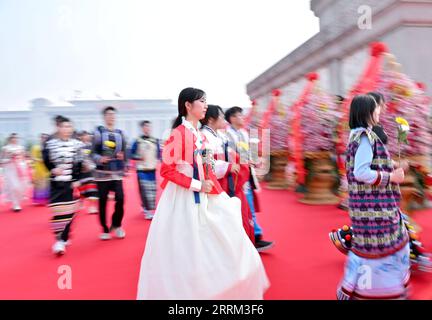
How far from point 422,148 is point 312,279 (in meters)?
1.53

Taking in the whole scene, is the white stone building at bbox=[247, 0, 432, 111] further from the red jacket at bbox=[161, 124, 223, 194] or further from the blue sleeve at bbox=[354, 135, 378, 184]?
the red jacket at bbox=[161, 124, 223, 194]

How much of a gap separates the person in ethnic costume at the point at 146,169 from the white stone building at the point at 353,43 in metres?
3.72

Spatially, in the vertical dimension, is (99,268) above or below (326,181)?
A: below

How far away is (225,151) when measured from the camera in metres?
2.86

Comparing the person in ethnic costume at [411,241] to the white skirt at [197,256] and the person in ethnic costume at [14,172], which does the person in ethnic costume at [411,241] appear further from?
the person in ethnic costume at [14,172]

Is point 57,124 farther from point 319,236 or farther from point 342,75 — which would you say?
point 342,75

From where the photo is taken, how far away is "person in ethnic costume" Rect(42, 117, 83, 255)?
10.9 feet

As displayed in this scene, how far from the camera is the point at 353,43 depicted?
19.1 feet

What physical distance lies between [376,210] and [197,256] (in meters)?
1.03

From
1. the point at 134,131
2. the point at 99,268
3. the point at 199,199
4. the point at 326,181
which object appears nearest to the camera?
the point at 199,199

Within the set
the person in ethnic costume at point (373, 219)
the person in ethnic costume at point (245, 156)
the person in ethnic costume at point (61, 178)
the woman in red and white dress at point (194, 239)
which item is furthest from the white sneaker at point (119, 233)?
the person in ethnic costume at point (373, 219)

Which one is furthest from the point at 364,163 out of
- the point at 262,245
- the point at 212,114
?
the point at 262,245

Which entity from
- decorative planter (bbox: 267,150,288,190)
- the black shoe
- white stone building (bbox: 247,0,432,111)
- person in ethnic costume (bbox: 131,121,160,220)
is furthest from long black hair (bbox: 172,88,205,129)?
decorative planter (bbox: 267,150,288,190)

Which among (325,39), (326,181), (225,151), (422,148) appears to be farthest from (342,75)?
(225,151)
